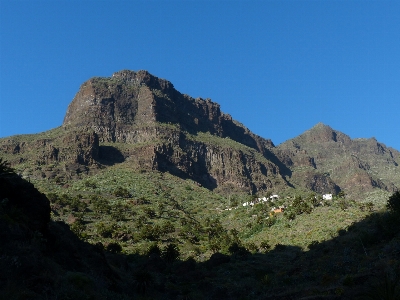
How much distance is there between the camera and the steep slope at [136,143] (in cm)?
11556

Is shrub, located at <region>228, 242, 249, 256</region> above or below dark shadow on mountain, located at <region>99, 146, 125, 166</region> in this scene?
below

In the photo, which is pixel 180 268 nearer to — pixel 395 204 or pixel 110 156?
pixel 395 204

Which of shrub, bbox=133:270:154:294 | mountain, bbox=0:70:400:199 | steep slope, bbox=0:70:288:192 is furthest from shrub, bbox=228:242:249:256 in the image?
steep slope, bbox=0:70:288:192

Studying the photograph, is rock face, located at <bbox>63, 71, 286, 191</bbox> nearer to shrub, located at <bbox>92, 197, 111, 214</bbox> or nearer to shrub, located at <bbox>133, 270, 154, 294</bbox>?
shrub, located at <bbox>92, 197, 111, 214</bbox>

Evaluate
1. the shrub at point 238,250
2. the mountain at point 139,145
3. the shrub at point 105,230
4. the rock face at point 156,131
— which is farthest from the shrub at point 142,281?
the rock face at point 156,131

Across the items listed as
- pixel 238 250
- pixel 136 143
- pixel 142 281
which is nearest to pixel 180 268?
pixel 142 281

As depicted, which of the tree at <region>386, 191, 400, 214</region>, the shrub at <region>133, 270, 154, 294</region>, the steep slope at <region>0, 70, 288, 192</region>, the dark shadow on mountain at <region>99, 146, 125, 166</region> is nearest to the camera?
the shrub at <region>133, 270, 154, 294</region>

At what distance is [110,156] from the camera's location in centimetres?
12700

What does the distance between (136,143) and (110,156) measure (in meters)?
19.4

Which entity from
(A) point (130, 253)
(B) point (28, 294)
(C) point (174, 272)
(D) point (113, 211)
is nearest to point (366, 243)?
(C) point (174, 272)

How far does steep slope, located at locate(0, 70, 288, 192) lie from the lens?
116m

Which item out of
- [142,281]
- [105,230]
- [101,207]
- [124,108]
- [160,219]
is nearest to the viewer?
[142,281]

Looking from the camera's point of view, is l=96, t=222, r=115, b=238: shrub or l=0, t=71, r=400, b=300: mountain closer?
l=0, t=71, r=400, b=300: mountain

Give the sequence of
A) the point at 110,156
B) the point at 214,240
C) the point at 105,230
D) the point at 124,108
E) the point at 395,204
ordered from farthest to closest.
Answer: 1. the point at 124,108
2. the point at 110,156
3. the point at 214,240
4. the point at 105,230
5. the point at 395,204
